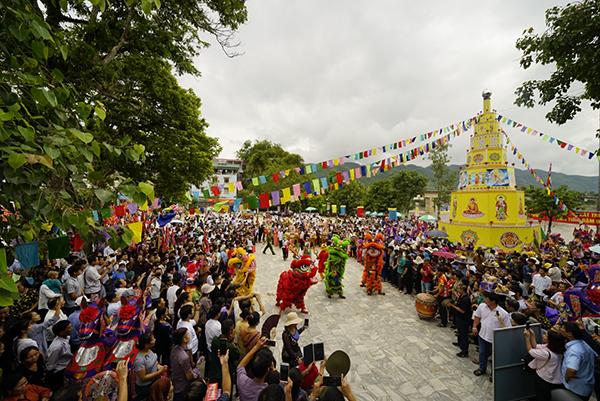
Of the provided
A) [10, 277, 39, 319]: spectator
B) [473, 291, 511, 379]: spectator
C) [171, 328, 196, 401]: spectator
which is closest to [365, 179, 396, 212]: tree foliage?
[473, 291, 511, 379]: spectator

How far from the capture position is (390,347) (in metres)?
5.73

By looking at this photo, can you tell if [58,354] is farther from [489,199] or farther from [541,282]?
[489,199]

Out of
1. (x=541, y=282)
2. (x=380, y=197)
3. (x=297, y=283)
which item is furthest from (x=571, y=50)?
(x=380, y=197)

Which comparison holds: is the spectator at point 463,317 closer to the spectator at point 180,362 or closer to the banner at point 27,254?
the spectator at point 180,362

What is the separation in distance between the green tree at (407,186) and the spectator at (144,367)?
111 ft

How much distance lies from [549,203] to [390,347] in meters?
23.6

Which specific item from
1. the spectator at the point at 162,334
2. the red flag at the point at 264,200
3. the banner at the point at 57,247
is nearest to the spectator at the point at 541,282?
the red flag at the point at 264,200

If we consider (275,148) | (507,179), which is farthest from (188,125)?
(275,148)

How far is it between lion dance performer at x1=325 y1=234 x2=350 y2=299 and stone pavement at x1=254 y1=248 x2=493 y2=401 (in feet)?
1.14

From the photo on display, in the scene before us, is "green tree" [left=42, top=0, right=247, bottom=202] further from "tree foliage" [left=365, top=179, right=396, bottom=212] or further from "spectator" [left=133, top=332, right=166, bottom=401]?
"tree foliage" [left=365, top=179, right=396, bottom=212]

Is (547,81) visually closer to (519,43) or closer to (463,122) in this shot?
(519,43)

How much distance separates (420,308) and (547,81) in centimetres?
829

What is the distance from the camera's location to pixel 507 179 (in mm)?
15461

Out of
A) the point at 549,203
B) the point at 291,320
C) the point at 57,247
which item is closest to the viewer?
the point at 291,320
